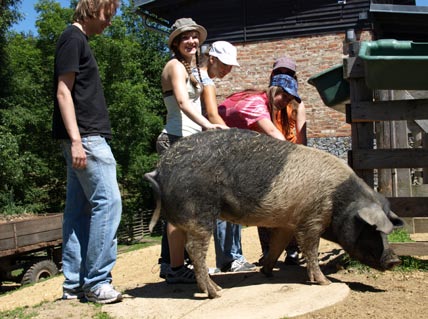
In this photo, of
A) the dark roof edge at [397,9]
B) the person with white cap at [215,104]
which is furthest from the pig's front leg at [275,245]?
the dark roof edge at [397,9]

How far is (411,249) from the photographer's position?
5316mm

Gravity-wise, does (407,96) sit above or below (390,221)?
above

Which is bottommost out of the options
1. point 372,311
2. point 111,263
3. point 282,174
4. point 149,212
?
point 149,212

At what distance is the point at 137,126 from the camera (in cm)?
1950

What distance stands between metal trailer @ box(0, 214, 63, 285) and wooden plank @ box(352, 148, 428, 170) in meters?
7.42

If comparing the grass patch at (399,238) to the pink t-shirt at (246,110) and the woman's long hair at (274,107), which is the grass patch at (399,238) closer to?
the woman's long hair at (274,107)

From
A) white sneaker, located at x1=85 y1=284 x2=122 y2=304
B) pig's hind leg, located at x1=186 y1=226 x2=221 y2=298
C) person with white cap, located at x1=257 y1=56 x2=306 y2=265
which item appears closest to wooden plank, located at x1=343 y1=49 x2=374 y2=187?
person with white cap, located at x1=257 y1=56 x2=306 y2=265

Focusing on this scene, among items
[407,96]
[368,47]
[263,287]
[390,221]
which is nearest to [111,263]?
[263,287]

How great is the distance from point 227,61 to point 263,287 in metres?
1.92

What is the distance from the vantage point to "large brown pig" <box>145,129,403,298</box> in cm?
411

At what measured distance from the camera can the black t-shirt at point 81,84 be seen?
12.9 feet

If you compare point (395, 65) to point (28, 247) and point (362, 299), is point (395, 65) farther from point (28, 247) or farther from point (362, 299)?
point (28, 247)

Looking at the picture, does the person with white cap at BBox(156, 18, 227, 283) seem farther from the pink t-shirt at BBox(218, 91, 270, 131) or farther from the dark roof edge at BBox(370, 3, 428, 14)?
the dark roof edge at BBox(370, 3, 428, 14)

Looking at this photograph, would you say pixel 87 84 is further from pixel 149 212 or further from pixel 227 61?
pixel 149 212
